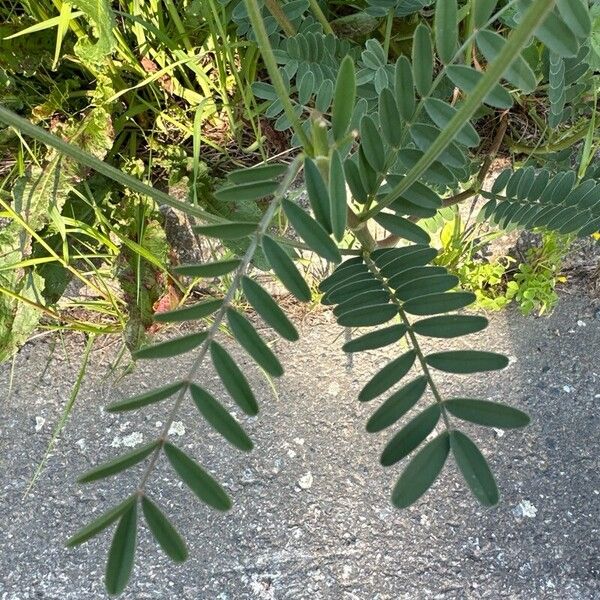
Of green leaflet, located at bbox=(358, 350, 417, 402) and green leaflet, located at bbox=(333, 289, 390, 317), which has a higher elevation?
green leaflet, located at bbox=(333, 289, 390, 317)

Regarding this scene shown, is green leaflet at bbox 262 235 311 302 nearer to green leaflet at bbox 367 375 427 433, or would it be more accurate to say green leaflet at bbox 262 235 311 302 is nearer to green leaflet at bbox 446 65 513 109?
green leaflet at bbox 367 375 427 433

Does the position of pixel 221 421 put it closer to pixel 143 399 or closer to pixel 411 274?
pixel 143 399

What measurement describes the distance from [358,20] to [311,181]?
27.5 inches

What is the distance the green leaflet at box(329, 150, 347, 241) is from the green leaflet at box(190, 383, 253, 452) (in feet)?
0.63

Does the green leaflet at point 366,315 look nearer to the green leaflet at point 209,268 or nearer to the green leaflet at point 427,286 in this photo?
the green leaflet at point 427,286

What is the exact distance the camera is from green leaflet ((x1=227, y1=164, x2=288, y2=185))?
719 mm

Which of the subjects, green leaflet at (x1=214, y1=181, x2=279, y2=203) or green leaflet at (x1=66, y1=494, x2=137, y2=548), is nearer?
green leaflet at (x1=66, y1=494, x2=137, y2=548)

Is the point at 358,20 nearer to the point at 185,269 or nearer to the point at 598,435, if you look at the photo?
the point at 185,269

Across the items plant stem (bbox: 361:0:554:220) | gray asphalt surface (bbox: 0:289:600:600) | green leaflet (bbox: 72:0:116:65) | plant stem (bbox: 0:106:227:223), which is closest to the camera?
plant stem (bbox: 361:0:554:220)

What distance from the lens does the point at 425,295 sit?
0.76 m

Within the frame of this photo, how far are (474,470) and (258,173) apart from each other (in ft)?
1.14

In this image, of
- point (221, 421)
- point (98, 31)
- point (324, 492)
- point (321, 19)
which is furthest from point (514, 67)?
point (324, 492)

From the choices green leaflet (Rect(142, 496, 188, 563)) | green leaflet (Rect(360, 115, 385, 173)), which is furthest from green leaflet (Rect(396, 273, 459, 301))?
green leaflet (Rect(142, 496, 188, 563))

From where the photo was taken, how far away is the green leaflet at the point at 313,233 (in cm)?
67
